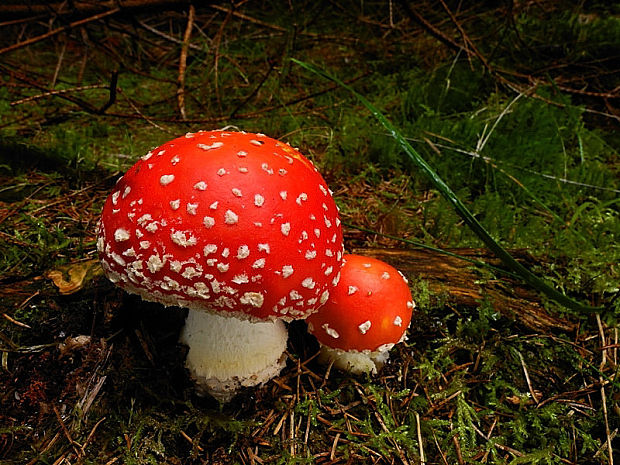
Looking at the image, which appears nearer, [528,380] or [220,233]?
[220,233]

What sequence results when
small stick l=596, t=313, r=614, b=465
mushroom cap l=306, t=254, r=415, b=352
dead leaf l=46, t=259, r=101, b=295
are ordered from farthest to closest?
dead leaf l=46, t=259, r=101, b=295, mushroom cap l=306, t=254, r=415, b=352, small stick l=596, t=313, r=614, b=465

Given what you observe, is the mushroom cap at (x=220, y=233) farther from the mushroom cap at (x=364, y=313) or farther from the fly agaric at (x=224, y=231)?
the mushroom cap at (x=364, y=313)

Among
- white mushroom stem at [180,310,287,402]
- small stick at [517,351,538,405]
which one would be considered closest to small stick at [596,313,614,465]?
small stick at [517,351,538,405]

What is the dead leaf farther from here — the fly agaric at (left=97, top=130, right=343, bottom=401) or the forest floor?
the fly agaric at (left=97, top=130, right=343, bottom=401)

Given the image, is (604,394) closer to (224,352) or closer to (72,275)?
(224,352)

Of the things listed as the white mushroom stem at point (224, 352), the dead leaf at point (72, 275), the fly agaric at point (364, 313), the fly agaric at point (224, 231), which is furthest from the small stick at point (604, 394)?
the dead leaf at point (72, 275)

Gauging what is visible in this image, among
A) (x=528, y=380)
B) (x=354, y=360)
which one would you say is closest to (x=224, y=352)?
(x=354, y=360)
